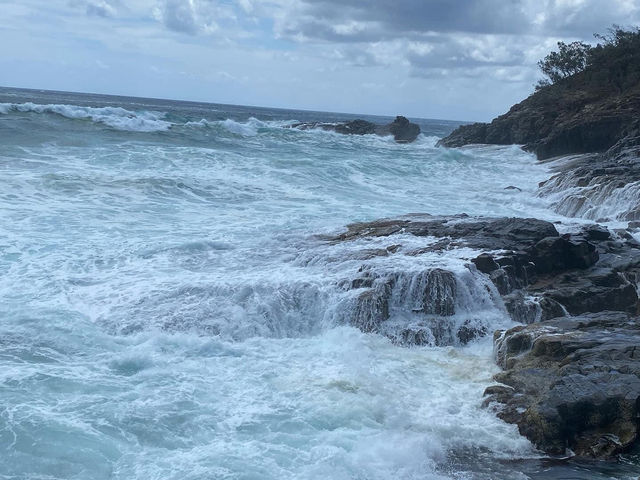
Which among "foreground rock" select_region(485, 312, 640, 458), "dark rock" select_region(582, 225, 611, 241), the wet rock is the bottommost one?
"foreground rock" select_region(485, 312, 640, 458)

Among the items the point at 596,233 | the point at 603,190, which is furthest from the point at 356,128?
the point at 596,233

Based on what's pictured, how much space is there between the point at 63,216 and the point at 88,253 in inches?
131

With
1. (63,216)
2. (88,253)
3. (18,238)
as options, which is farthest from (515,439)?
(63,216)

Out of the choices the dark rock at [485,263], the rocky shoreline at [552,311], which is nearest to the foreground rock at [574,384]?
the rocky shoreline at [552,311]

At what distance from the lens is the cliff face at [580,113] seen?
3203 cm

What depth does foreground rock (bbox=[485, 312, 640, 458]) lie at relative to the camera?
23.1 feet

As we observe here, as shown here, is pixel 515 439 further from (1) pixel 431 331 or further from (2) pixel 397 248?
(2) pixel 397 248

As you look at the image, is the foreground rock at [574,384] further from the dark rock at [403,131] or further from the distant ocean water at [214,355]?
the dark rock at [403,131]

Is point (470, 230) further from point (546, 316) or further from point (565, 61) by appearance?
point (565, 61)

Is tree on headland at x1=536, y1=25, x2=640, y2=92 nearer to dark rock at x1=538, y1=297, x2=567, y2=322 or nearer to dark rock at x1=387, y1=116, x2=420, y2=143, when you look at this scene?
dark rock at x1=387, y1=116, x2=420, y2=143

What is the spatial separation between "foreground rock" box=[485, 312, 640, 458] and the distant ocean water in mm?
273

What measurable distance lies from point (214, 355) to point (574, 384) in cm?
465

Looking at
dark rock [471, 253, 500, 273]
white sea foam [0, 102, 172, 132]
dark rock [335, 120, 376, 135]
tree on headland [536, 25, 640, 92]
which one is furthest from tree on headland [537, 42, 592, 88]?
dark rock [471, 253, 500, 273]

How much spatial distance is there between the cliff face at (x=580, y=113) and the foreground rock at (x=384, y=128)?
259 inches
